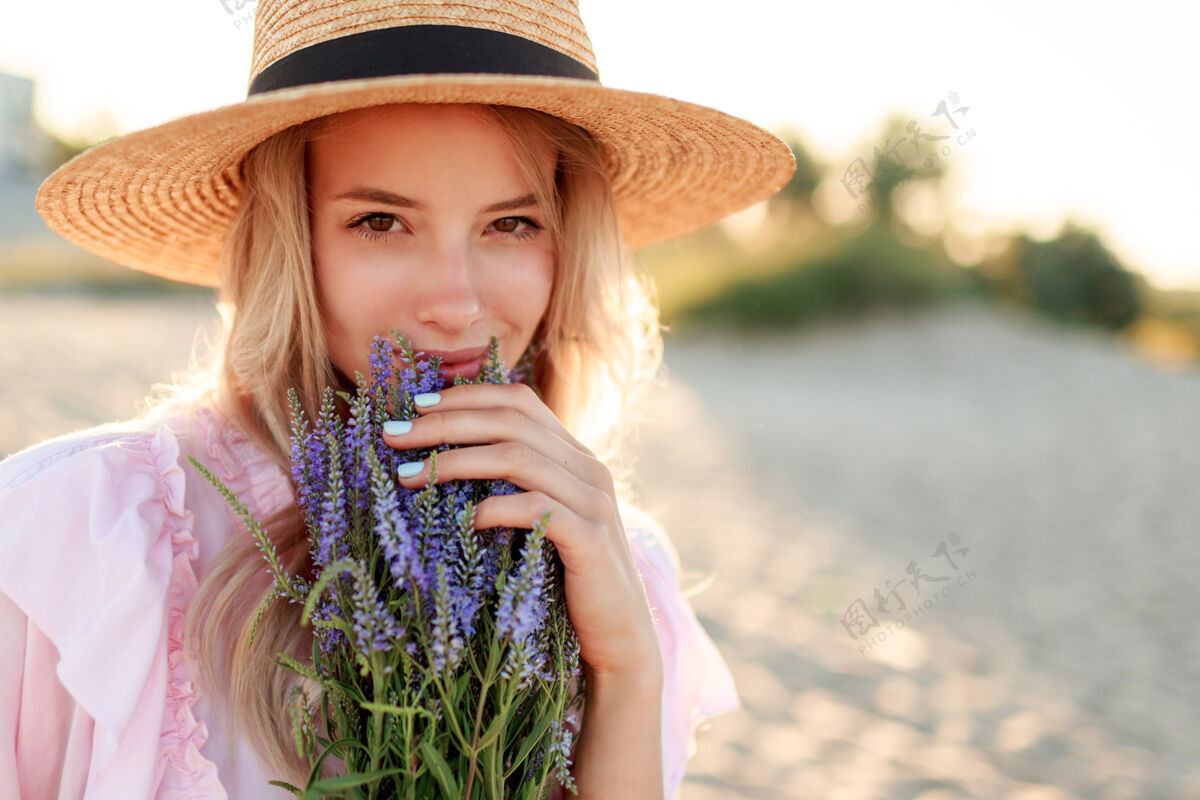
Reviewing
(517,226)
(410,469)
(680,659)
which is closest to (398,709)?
(410,469)

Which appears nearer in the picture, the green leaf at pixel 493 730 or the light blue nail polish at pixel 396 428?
the green leaf at pixel 493 730

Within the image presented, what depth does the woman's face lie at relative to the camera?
1.44 meters

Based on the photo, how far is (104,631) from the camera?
1236 mm

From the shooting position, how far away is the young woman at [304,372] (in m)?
1.24

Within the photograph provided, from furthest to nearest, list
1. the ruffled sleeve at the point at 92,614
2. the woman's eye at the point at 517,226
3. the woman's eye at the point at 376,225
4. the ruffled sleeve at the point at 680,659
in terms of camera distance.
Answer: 1. the ruffled sleeve at the point at 680,659
2. the woman's eye at the point at 517,226
3. the woman's eye at the point at 376,225
4. the ruffled sleeve at the point at 92,614

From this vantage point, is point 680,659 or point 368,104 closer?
point 368,104

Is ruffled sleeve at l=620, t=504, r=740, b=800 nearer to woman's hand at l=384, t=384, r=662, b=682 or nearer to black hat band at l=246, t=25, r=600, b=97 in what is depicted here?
woman's hand at l=384, t=384, r=662, b=682

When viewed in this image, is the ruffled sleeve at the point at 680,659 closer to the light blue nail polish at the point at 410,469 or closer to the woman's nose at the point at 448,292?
the woman's nose at the point at 448,292

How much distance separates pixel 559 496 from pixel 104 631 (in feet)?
2.18

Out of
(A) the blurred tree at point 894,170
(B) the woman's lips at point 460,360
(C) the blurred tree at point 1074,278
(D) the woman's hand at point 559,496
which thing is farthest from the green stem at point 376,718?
(C) the blurred tree at point 1074,278

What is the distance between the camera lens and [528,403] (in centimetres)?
126

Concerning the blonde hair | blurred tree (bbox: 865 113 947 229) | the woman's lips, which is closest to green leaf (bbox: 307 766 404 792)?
the blonde hair

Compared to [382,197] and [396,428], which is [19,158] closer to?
[382,197]

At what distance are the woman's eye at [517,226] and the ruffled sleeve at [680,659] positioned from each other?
699mm
